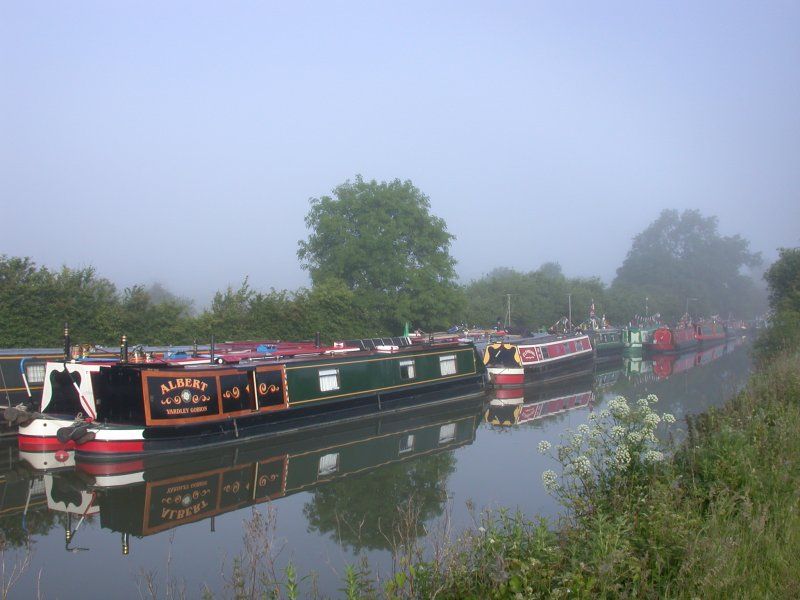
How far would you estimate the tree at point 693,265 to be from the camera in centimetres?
6662

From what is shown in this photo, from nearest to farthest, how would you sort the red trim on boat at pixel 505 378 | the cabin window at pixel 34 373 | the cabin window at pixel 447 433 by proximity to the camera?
the cabin window at pixel 34 373, the cabin window at pixel 447 433, the red trim on boat at pixel 505 378

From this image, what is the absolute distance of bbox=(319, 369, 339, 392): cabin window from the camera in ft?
52.3

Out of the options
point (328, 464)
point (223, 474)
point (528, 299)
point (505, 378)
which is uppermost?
point (528, 299)

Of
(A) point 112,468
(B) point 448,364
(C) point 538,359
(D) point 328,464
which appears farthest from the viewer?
(C) point 538,359

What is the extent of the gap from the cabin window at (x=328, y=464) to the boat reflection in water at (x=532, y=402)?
5553 mm

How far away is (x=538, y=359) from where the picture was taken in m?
25.0

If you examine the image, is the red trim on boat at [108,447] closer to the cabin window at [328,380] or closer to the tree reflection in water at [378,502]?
the tree reflection in water at [378,502]

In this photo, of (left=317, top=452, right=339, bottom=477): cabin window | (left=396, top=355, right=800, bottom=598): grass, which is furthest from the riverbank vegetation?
(left=317, top=452, right=339, bottom=477): cabin window

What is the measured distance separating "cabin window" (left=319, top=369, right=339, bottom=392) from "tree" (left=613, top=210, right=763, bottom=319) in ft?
170

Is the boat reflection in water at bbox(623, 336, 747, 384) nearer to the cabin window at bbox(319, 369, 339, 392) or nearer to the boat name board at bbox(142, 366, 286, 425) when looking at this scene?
the cabin window at bbox(319, 369, 339, 392)

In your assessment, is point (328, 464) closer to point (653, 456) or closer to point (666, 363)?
point (653, 456)

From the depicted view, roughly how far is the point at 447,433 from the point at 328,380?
311 centimetres

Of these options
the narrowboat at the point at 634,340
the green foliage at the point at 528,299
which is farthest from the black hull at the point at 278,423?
the narrowboat at the point at 634,340

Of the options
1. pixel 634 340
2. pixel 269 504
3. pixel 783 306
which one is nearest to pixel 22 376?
pixel 269 504
